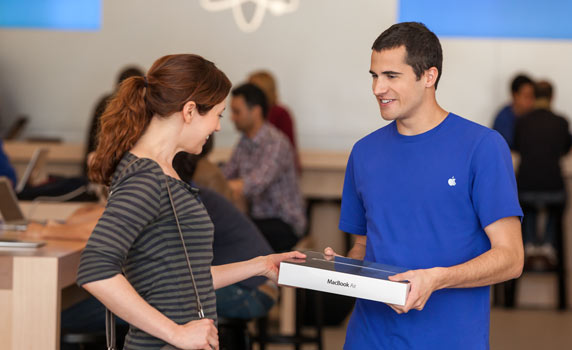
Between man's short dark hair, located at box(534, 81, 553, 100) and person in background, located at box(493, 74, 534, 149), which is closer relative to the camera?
man's short dark hair, located at box(534, 81, 553, 100)

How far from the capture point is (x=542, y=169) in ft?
17.1

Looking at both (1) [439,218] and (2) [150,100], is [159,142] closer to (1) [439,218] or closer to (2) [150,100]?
(2) [150,100]

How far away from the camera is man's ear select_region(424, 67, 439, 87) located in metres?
1.85

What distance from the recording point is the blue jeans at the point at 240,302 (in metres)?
2.74

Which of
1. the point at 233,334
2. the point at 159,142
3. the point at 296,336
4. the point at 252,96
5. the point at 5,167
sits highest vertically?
the point at 159,142

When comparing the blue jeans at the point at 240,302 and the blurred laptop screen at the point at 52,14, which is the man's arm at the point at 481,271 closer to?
the blue jeans at the point at 240,302

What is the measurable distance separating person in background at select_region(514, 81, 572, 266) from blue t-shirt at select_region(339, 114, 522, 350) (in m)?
3.58

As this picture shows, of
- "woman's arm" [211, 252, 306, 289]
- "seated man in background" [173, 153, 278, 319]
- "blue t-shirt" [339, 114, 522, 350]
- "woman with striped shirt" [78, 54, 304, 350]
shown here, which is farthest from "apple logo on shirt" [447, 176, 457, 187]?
"seated man in background" [173, 153, 278, 319]

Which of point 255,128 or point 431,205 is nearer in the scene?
point 431,205

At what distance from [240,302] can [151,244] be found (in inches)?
52.0

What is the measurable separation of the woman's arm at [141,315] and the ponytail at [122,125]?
285 millimetres

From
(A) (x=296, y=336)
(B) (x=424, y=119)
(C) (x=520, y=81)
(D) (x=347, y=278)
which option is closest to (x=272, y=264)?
(D) (x=347, y=278)

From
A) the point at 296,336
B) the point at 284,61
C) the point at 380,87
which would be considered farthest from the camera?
the point at 284,61

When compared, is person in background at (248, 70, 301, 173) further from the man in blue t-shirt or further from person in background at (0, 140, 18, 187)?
the man in blue t-shirt
